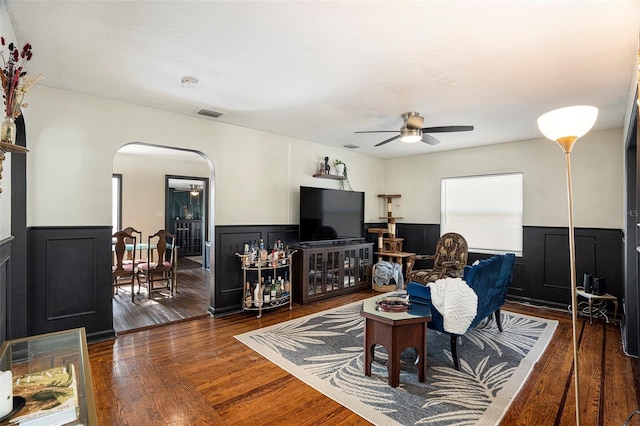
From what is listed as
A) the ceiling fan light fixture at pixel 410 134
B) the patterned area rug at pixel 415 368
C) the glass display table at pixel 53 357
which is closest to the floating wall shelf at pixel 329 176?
the ceiling fan light fixture at pixel 410 134

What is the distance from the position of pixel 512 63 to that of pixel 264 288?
370cm

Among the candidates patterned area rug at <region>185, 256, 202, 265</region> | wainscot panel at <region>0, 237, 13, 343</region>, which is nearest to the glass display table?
wainscot panel at <region>0, 237, 13, 343</region>

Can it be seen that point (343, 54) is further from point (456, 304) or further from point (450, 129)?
point (456, 304)

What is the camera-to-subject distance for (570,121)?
5.62 feet

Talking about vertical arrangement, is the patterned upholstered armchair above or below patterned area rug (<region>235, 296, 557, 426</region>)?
above

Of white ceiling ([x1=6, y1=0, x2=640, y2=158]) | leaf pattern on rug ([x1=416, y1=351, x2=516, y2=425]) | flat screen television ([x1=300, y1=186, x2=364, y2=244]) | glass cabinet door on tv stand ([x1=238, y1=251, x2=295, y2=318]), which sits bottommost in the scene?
leaf pattern on rug ([x1=416, y1=351, x2=516, y2=425])

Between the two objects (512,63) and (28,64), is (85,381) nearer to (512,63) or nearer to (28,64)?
(28,64)

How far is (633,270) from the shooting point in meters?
3.10

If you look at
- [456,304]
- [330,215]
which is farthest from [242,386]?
[330,215]

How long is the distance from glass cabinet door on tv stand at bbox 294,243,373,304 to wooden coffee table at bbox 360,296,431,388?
2143 millimetres

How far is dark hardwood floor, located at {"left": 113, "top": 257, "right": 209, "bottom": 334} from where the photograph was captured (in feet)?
12.8

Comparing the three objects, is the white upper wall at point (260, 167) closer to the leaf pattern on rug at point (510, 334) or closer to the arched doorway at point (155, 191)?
the arched doorway at point (155, 191)

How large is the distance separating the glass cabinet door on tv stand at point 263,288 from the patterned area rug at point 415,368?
518 millimetres

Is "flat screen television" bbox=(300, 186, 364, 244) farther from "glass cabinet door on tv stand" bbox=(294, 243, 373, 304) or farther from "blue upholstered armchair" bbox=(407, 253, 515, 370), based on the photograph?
"blue upholstered armchair" bbox=(407, 253, 515, 370)
